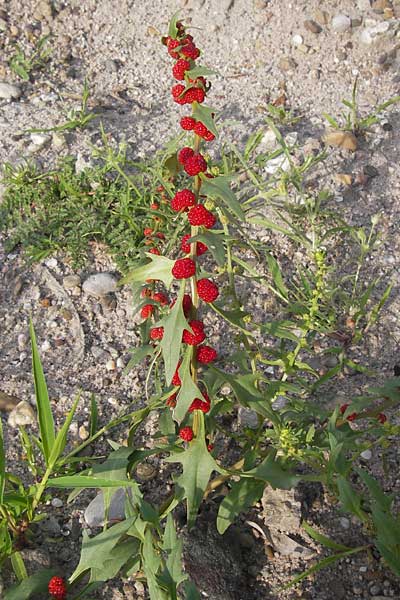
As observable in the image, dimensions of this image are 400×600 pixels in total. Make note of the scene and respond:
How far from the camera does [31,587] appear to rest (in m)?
2.01

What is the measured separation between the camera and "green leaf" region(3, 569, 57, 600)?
6.46 feet

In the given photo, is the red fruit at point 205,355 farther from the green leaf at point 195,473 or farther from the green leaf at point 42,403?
the green leaf at point 42,403

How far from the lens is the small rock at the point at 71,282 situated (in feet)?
9.89

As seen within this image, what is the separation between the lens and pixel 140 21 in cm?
428

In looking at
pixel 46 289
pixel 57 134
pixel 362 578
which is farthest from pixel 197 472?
pixel 57 134

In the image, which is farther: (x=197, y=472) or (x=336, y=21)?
(x=336, y=21)

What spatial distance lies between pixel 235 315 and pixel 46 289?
1374 mm

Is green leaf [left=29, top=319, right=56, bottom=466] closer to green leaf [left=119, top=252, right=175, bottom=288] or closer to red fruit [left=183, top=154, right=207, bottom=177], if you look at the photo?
green leaf [left=119, top=252, right=175, bottom=288]

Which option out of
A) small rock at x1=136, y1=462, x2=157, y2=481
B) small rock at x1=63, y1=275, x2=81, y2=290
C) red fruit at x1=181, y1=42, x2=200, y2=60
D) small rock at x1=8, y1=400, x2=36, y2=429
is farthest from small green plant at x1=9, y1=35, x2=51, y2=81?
red fruit at x1=181, y1=42, x2=200, y2=60

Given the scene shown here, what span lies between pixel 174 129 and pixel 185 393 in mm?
2227

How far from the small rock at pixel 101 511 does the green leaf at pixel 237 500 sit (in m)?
0.45

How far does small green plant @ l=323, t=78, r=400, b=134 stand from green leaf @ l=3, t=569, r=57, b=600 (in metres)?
2.45

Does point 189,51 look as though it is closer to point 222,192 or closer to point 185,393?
point 222,192

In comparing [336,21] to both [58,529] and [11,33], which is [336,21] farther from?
[58,529]
